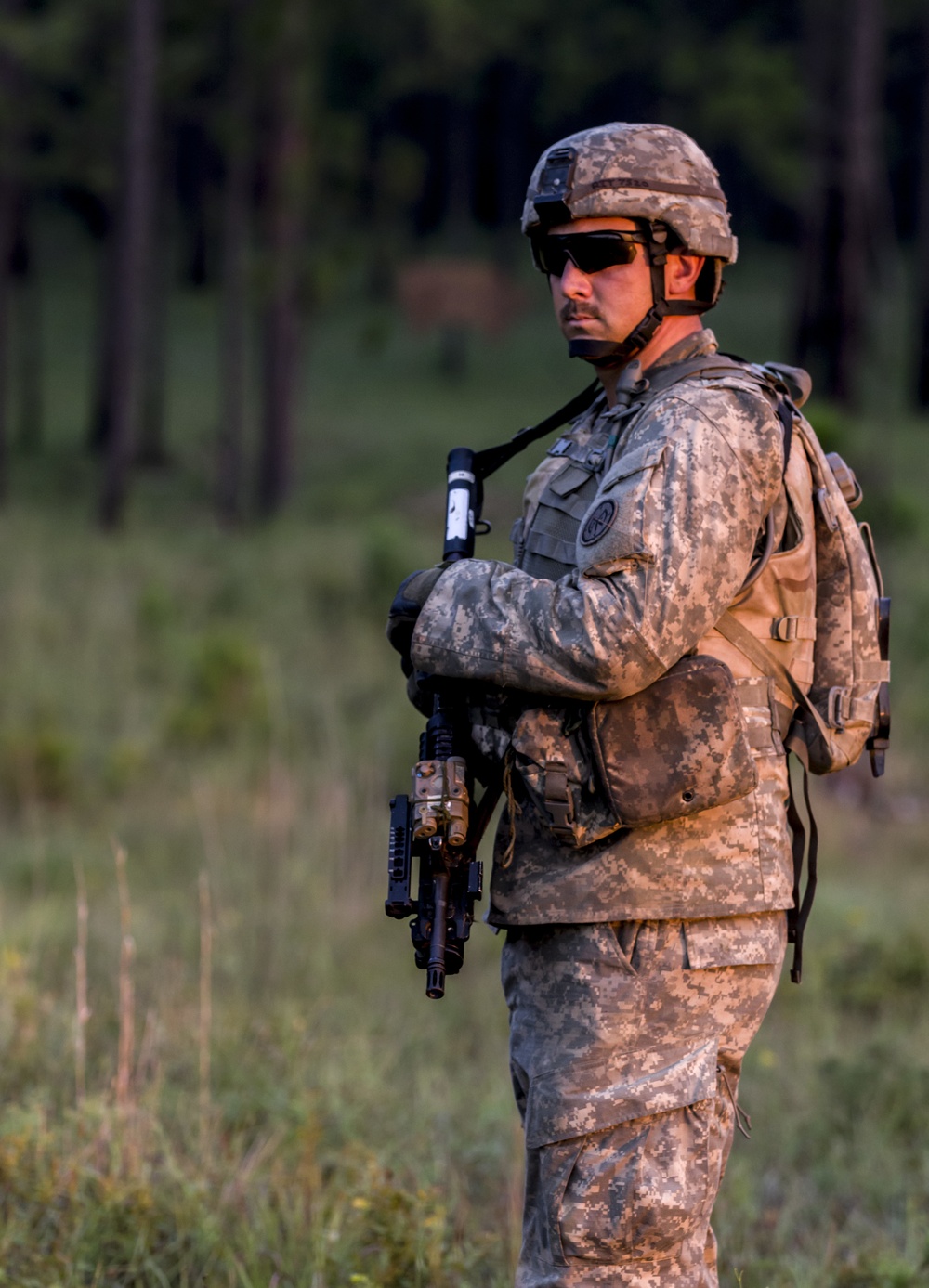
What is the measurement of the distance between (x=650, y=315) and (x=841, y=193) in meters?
18.1

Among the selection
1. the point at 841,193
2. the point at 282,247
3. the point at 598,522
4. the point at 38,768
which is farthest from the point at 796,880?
the point at 282,247

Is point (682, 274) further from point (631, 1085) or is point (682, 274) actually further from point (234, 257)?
point (234, 257)

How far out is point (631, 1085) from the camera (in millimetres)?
2424

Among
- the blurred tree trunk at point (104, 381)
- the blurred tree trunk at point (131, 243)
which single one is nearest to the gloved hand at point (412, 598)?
the blurred tree trunk at point (131, 243)

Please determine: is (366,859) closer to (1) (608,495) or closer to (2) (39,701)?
(2) (39,701)

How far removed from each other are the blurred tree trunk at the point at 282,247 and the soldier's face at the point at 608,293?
1731cm

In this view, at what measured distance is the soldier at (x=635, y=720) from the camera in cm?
240

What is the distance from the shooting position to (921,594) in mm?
11523

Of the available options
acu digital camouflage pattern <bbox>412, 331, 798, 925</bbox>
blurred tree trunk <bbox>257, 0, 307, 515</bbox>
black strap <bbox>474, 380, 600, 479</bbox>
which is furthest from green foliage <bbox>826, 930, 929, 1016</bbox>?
blurred tree trunk <bbox>257, 0, 307, 515</bbox>

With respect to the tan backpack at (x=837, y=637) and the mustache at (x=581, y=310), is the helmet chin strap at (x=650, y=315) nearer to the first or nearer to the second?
the mustache at (x=581, y=310)

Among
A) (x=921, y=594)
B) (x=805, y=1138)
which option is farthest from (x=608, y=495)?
(x=921, y=594)

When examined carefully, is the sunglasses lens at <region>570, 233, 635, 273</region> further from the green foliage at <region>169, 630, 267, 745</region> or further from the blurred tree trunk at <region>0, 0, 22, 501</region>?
the blurred tree trunk at <region>0, 0, 22, 501</region>

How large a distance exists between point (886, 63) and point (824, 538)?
130 feet

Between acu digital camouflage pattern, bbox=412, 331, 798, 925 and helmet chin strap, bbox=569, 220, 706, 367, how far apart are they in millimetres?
123
